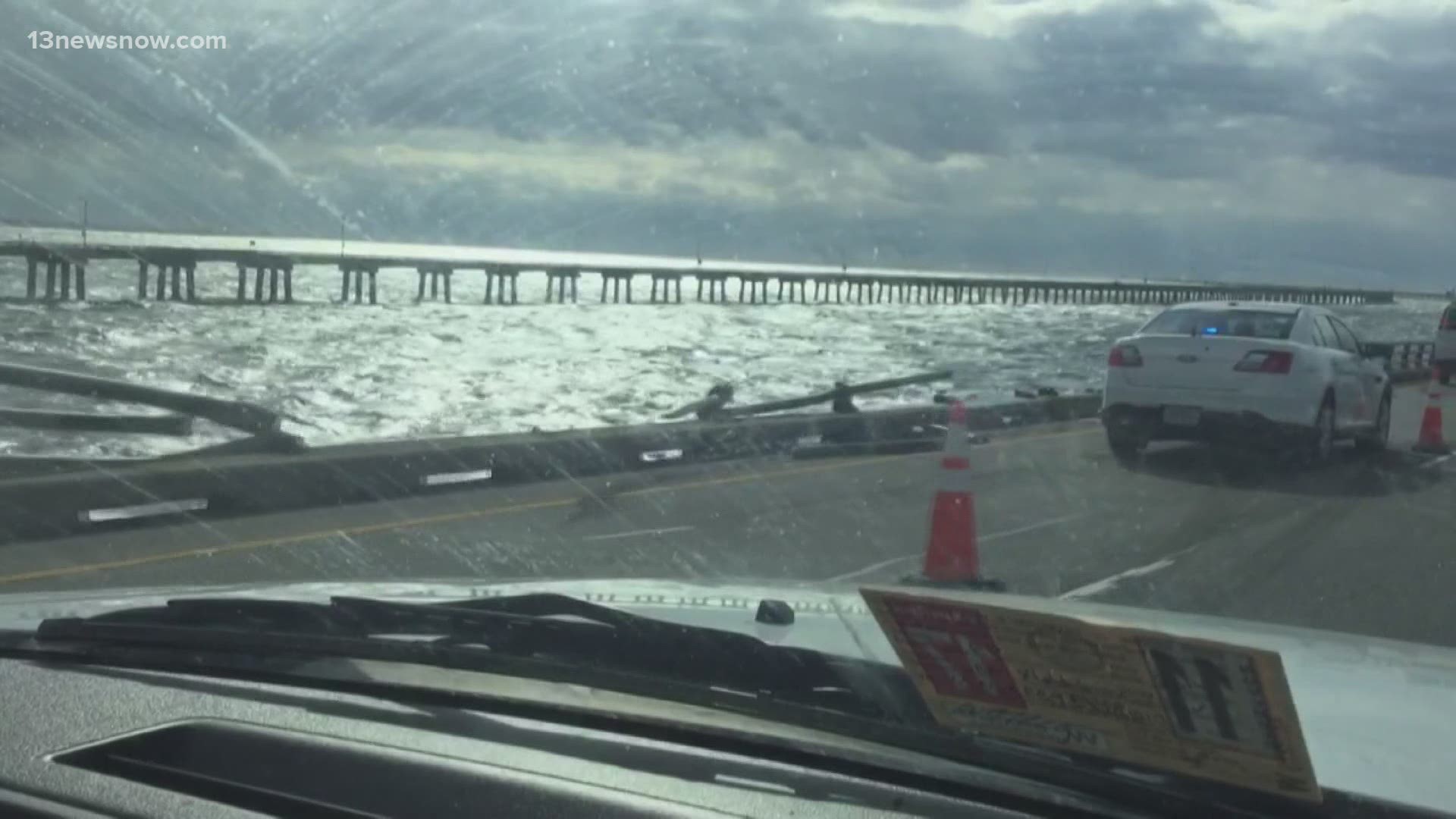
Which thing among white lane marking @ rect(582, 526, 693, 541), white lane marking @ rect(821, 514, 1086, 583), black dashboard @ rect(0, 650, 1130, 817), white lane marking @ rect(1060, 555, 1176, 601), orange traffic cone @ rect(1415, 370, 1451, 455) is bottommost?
white lane marking @ rect(582, 526, 693, 541)

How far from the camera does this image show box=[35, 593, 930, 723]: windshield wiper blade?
10.0ft

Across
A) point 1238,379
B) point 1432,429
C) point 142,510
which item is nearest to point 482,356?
point 1432,429

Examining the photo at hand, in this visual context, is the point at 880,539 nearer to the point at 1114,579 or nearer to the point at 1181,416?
the point at 1114,579

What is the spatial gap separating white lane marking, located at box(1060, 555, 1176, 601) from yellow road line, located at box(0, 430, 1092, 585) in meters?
4.35

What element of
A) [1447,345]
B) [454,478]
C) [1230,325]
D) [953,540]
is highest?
[1230,325]

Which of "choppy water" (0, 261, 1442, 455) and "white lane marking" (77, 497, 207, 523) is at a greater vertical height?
"white lane marking" (77, 497, 207, 523)

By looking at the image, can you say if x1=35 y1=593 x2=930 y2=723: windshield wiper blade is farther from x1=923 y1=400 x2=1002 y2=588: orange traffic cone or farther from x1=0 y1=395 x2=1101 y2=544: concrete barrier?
x1=0 y1=395 x2=1101 y2=544: concrete barrier

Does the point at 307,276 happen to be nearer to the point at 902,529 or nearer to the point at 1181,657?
the point at 902,529

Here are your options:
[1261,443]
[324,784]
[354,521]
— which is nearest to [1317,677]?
[324,784]

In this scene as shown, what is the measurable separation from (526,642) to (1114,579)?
21.4ft

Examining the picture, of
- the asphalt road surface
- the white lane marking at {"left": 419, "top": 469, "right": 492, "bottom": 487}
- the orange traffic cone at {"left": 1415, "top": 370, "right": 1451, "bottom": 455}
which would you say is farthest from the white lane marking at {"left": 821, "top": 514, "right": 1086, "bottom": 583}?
the orange traffic cone at {"left": 1415, "top": 370, "right": 1451, "bottom": 455}

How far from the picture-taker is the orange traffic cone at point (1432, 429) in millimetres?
17359

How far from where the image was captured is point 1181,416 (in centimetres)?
1488

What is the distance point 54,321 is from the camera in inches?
1984
